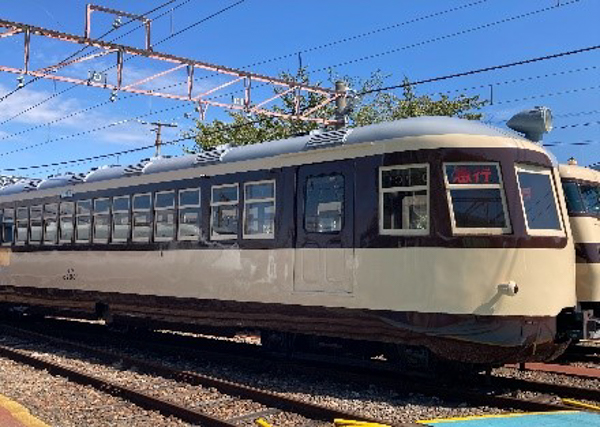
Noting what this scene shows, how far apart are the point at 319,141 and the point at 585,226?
13.9ft

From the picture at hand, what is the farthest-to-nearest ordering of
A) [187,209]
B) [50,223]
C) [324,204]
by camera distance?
[50,223] → [187,209] → [324,204]

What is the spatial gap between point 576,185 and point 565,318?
2.85m

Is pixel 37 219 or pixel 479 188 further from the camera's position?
pixel 37 219

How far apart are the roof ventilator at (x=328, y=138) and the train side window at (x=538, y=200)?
2.32 meters

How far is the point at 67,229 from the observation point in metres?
13.5

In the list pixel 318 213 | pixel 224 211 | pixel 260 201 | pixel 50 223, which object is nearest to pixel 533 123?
pixel 318 213

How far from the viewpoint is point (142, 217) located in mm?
11641

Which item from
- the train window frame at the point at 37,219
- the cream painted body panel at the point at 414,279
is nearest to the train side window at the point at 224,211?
the cream painted body panel at the point at 414,279

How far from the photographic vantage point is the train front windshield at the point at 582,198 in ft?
32.2

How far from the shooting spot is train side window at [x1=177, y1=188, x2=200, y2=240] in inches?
413

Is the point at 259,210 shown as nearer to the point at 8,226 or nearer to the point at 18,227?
the point at 18,227

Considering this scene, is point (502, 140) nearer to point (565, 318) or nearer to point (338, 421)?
point (565, 318)

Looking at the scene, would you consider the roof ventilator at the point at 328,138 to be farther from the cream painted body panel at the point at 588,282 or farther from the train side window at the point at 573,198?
the cream painted body panel at the point at 588,282

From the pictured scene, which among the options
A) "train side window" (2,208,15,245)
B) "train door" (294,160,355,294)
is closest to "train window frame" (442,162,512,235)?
"train door" (294,160,355,294)
